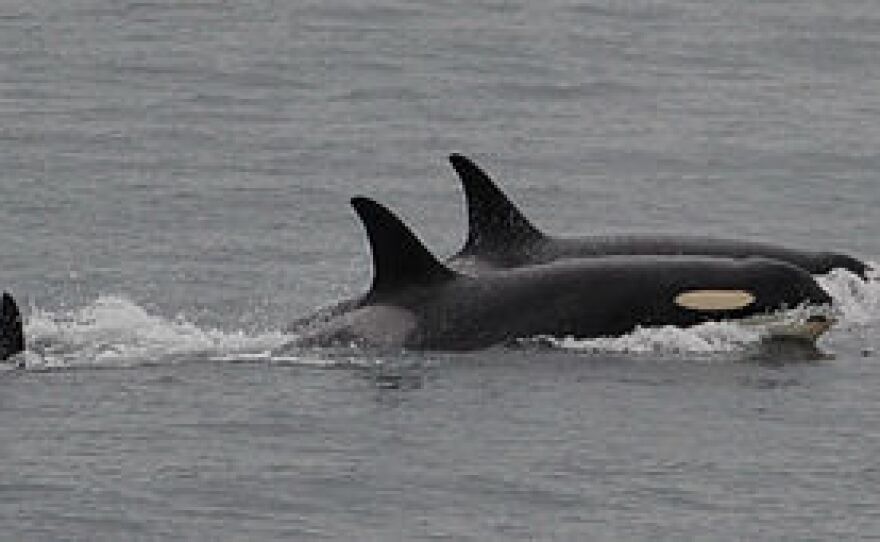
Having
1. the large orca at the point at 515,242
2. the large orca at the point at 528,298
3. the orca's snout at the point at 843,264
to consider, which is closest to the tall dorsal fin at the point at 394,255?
the large orca at the point at 528,298

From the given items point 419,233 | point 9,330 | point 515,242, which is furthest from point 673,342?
point 419,233

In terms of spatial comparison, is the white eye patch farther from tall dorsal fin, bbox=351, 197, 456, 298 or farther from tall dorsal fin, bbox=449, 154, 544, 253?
tall dorsal fin, bbox=449, 154, 544, 253

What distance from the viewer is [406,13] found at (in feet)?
154

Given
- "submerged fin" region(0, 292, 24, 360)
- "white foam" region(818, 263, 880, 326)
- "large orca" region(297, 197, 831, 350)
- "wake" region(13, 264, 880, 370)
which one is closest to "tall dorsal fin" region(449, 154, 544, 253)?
"large orca" region(297, 197, 831, 350)

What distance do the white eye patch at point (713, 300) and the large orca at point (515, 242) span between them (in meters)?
1.57

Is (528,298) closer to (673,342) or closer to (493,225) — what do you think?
(673,342)

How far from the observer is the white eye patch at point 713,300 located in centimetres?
2389

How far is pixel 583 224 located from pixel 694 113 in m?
7.67

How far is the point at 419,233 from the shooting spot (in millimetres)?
30375

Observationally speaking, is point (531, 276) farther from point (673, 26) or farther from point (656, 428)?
point (673, 26)

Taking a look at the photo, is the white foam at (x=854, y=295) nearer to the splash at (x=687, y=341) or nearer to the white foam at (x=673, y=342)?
the splash at (x=687, y=341)

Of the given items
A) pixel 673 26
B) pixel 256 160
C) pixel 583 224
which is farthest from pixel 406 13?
pixel 583 224

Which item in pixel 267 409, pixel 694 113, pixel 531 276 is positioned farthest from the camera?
pixel 694 113

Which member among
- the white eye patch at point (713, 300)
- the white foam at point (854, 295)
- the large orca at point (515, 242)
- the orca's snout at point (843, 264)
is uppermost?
the large orca at point (515, 242)
